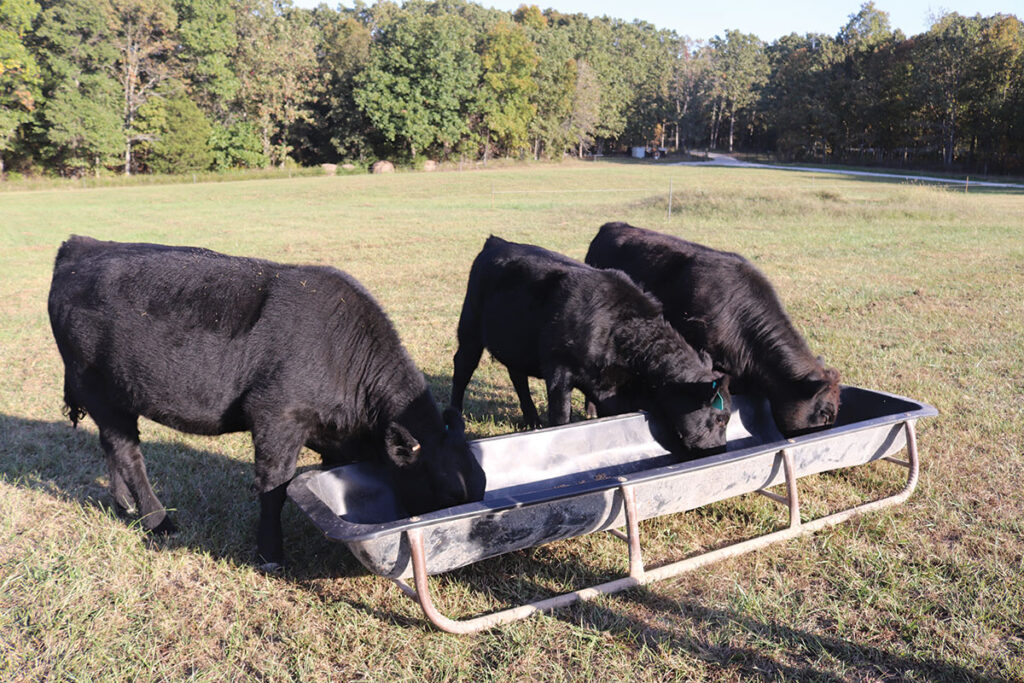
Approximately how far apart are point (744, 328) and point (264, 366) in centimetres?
345

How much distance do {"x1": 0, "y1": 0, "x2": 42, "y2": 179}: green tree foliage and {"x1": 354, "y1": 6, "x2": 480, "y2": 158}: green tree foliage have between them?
22.3 metres

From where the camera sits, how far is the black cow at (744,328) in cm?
496

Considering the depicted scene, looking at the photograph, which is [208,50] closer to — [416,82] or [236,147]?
[236,147]

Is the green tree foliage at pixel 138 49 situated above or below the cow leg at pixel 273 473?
above

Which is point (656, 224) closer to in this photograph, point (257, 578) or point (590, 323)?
point (590, 323)

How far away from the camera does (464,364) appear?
6277 mm

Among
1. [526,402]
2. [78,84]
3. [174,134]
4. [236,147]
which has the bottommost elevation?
[526,402]

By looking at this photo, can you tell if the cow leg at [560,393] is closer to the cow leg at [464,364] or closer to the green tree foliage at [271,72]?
the cow leg at [464,364]

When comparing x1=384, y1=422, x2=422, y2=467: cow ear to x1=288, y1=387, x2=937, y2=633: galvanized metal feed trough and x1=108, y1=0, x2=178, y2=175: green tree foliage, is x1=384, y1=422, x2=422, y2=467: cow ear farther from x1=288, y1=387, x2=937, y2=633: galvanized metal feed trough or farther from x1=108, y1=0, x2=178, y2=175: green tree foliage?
x1=108, y1=0, x2=178, y2=175: green tree foliage

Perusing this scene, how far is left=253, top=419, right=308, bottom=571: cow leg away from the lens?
383 cm

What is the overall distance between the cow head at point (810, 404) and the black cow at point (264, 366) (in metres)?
2.44

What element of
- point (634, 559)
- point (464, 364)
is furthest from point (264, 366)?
point (464, 364)

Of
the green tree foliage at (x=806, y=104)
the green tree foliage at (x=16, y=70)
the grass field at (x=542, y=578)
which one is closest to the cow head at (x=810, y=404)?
the grass field at (x=542, y=578)

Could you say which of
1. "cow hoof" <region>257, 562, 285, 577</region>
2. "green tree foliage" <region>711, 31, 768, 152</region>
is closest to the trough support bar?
"cow hoof" <region>257, 562, 285, 577</region>
